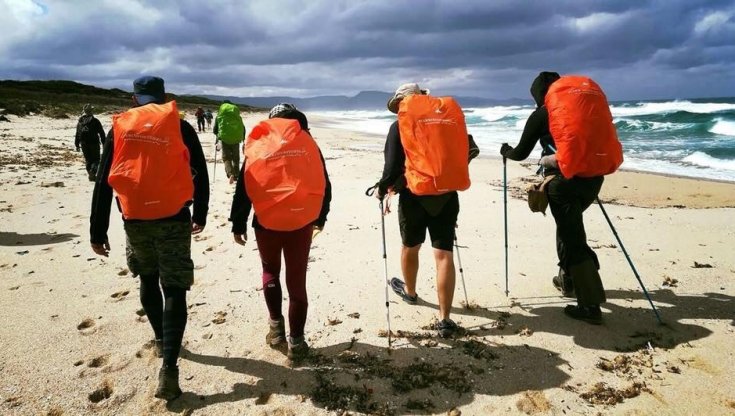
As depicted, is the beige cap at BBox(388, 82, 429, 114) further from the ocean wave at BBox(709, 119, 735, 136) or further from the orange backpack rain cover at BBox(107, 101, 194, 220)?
the ocean wave at BBox(709, 119, 735, 136)

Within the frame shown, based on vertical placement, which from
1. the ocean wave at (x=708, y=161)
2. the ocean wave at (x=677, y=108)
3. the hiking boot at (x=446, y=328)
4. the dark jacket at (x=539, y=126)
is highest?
the ocean wave at (x=677, y=108)

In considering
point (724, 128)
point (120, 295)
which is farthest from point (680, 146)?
point (120, 295)

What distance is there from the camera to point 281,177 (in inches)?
124

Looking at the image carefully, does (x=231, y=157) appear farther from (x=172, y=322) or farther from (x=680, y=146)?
(x=680, y=146)

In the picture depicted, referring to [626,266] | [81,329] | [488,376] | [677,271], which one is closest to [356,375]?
[488,376]

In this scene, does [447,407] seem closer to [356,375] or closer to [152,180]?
[356,375]

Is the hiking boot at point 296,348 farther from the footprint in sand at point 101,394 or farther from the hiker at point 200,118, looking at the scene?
the hiker at point 200,118

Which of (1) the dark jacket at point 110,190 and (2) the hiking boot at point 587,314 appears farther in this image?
(2) the hiking boot at point 587,314

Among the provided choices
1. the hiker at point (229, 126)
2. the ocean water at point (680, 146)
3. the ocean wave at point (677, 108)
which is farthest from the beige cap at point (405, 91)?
the ocean wave at point (677, 108)

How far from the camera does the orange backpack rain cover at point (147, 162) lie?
2867mm

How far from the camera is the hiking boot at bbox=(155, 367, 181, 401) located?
3.11 m

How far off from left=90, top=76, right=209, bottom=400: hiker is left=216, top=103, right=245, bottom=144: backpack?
7603 mm

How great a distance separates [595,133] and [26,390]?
499cm

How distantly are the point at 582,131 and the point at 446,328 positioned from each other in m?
2.10
